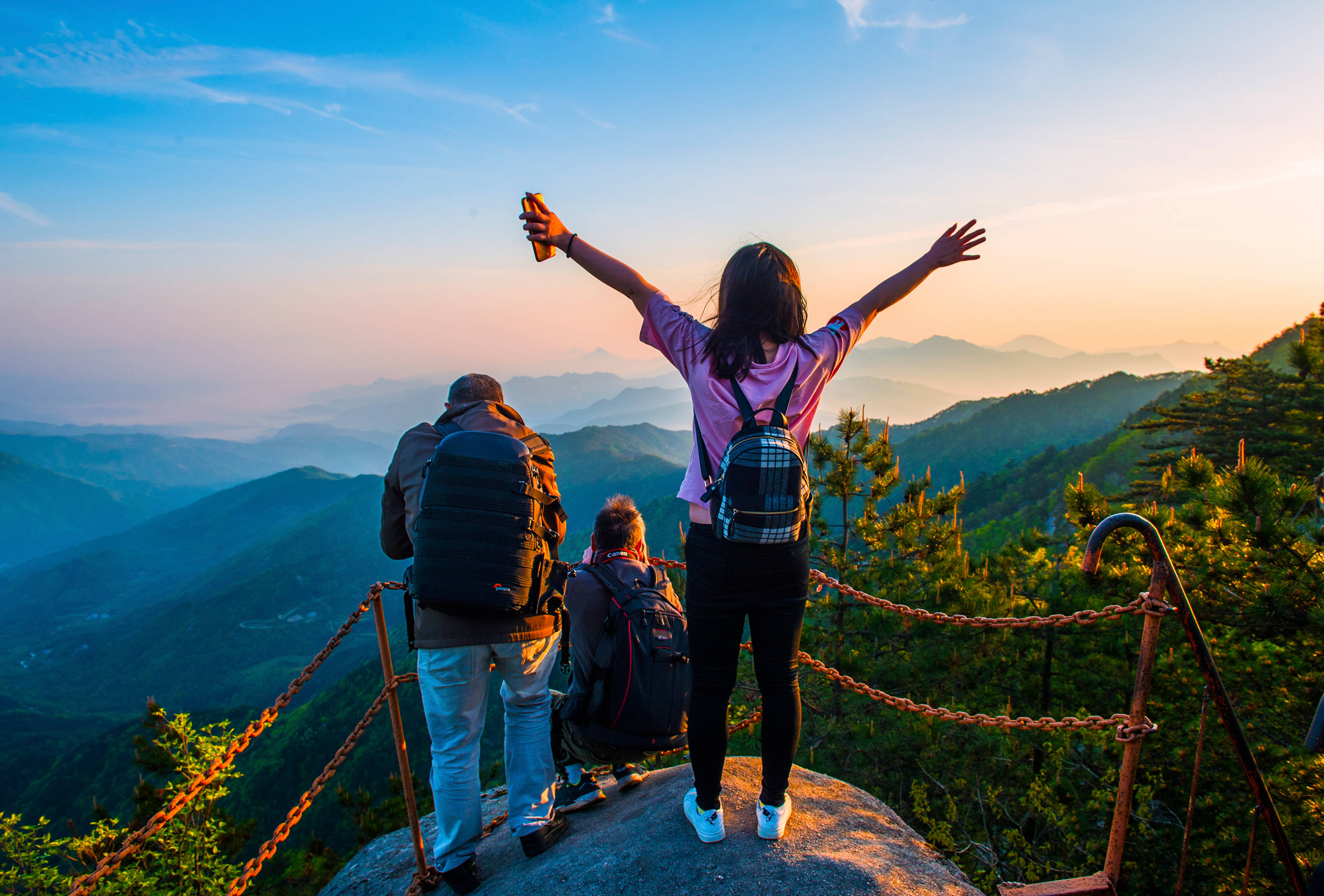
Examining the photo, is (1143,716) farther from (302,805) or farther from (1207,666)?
(302,805)

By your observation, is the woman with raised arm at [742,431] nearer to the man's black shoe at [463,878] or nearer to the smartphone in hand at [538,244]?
the smartphone in hand at [538,244]

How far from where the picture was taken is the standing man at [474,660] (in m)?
2.89

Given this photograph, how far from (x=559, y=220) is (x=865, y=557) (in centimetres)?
637

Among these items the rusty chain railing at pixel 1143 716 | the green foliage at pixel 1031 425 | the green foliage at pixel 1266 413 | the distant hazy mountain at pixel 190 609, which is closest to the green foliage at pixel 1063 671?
the rusty chain railing at pixel 1143 716

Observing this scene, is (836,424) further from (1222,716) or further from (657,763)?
(1222,716)

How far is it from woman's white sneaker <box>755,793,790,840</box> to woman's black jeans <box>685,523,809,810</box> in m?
A: 0.22

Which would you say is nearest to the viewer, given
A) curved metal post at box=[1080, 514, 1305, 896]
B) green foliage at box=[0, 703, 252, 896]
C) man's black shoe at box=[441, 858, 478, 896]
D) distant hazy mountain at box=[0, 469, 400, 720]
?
curved metal post at box=[1080, 514, 1305, 896]

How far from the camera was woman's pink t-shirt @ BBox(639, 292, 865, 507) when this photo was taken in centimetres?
233

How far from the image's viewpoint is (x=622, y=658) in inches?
125

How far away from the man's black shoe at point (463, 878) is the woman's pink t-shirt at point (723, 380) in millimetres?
2317

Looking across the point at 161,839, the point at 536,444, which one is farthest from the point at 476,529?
the point at 161,839

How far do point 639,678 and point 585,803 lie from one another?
113 centimetres

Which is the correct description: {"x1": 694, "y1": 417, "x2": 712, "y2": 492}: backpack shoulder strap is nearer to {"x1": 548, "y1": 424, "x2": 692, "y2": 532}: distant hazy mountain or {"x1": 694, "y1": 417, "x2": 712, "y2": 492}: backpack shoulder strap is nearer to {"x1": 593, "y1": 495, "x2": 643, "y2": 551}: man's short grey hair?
{"x1": 593, "y1": 495, "x2": 643, "y2": 551}: man's short grey hair

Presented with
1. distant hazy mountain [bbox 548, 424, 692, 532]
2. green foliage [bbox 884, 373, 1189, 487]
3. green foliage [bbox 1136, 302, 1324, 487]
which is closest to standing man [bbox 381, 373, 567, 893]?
green foliage [bbox 1136, 302, 1324, 487]
